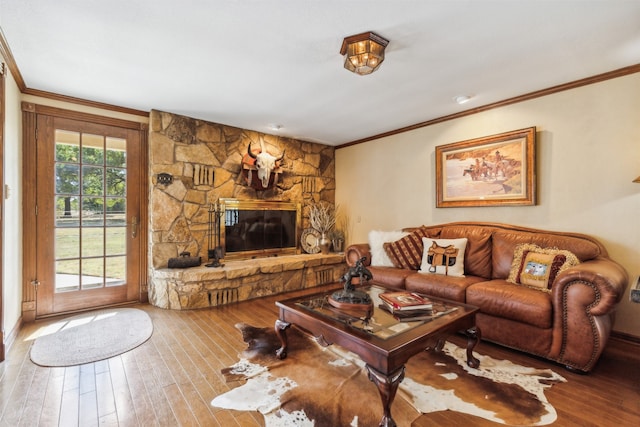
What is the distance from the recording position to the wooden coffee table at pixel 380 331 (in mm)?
1490

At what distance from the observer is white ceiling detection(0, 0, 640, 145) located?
1830 mm

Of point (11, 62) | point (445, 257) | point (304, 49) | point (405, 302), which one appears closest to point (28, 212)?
point (11, 62)

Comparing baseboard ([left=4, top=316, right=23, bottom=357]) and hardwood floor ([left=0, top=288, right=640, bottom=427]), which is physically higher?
baseboard ([left=4, top=316, right=23, bottom=357])

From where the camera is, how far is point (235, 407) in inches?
67.4

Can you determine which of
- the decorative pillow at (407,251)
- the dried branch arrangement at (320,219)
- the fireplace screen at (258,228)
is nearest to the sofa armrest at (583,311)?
the decorative pillow at (407,251)

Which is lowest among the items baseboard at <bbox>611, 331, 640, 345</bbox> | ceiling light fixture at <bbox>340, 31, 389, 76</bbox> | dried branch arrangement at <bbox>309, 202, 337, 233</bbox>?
baseboard at <bbox>611, 331, 640, 345</bbox>

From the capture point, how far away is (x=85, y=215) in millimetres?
3381

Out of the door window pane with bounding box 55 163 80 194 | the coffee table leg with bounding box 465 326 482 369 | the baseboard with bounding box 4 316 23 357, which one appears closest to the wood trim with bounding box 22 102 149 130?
the door window pane with bounding box 55 163 80 194

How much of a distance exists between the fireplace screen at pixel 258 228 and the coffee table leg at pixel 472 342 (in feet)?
10.3

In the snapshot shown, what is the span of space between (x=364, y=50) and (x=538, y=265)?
2353 millimetres

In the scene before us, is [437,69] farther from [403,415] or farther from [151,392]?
[151,392]

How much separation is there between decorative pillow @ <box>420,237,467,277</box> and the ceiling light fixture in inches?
80.3

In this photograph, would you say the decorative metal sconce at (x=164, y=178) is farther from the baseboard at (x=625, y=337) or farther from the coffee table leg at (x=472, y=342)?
the baseboard at (x=625, y=337)

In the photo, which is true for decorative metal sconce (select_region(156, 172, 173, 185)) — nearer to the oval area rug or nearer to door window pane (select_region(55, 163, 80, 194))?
door window pane (select_region(55, 163, 80, 194))
